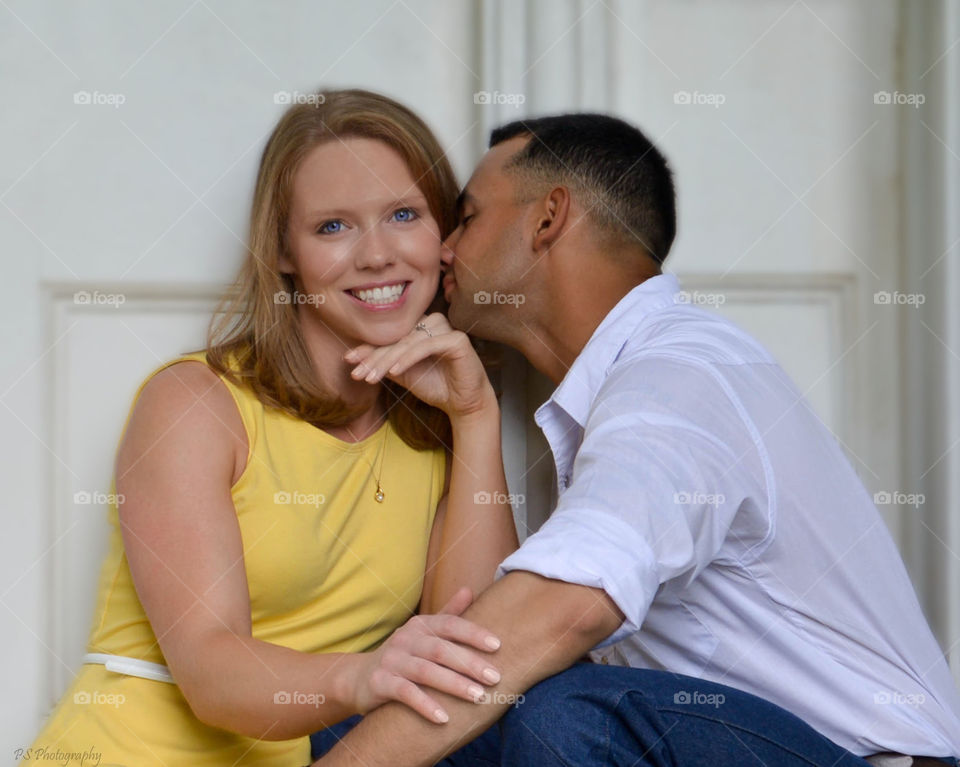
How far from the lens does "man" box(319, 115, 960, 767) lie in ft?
3.03

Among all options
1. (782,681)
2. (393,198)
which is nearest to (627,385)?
(782,681)

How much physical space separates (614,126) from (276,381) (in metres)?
0.55

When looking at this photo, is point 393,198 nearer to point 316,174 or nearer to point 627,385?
point 316,174

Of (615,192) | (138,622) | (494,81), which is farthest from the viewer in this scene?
(494,81)

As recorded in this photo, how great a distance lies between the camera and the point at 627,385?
1046mm
